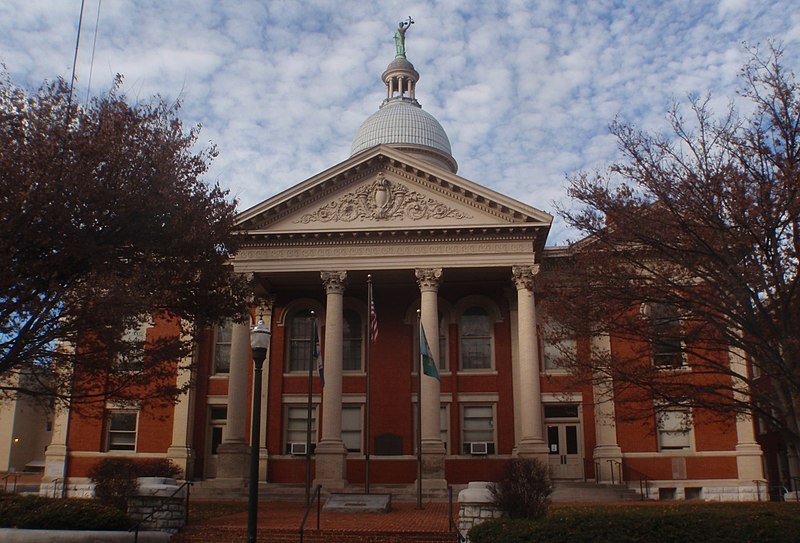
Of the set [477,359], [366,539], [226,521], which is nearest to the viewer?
[366,539]

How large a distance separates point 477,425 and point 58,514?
2042 cm

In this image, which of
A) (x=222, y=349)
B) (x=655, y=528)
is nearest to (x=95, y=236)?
(x=655, y=528)

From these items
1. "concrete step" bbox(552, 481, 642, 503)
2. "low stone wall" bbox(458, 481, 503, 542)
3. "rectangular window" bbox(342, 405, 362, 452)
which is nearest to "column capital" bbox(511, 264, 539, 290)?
"concrete step" bbox(552, 481, 642, 503)

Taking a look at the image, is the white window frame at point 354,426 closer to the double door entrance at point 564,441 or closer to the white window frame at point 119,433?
the double door entrance at point 564,441

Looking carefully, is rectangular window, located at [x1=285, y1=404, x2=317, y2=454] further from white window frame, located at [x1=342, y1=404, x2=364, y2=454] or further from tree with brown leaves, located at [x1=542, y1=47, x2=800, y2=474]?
tree with brown leaves, located at [x1=542, y1=47, x2=800, y2=474]

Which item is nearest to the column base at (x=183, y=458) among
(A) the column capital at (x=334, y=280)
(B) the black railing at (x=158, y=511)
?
(A) the column capital at (x=334, y=280)

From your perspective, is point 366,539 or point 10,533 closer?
point 10,533

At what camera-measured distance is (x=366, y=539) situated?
18750mm

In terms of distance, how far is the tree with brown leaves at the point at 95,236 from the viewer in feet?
53.1

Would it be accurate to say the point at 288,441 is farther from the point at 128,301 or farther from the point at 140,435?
the point at 128,301

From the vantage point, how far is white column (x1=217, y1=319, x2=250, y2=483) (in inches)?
1201

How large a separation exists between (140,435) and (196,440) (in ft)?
8.09

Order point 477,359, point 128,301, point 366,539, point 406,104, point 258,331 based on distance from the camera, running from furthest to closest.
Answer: point 406,104, point 477,359, point 366,539, point 128,301, point 258,331

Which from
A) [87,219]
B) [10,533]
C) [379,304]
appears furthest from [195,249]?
[379,304]
